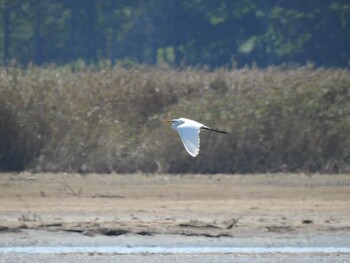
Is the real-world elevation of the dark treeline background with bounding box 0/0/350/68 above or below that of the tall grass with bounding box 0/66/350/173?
above

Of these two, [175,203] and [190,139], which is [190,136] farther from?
[175,203]

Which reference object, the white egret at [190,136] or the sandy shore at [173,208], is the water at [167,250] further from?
the white egret at [190,136]

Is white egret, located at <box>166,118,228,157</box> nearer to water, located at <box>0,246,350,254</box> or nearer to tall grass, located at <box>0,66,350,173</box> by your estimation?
water, located at <box>0,246,350,254</box>

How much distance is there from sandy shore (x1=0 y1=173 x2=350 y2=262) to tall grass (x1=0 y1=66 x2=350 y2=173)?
17.7 inches

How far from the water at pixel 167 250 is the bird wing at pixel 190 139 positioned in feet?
3.03

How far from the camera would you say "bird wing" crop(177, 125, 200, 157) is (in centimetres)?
1014

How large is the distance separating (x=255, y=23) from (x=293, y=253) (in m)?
24.2

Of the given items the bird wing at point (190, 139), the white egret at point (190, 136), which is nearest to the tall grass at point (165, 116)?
the white egret at point (190, 136)

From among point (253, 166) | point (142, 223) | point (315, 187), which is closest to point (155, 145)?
point (253, 166)

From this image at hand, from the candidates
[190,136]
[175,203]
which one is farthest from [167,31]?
[190,136]

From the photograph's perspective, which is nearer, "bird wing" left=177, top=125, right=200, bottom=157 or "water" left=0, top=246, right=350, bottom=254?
"water" left=0, top=246, right=350, bottom=254

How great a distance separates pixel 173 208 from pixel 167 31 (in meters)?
21.9

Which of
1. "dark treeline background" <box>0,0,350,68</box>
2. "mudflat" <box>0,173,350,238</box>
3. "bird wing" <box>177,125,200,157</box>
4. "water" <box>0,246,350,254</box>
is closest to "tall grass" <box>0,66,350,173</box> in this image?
"mudflat" <box>0,173,350,238</box>

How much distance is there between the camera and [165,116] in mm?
15719
